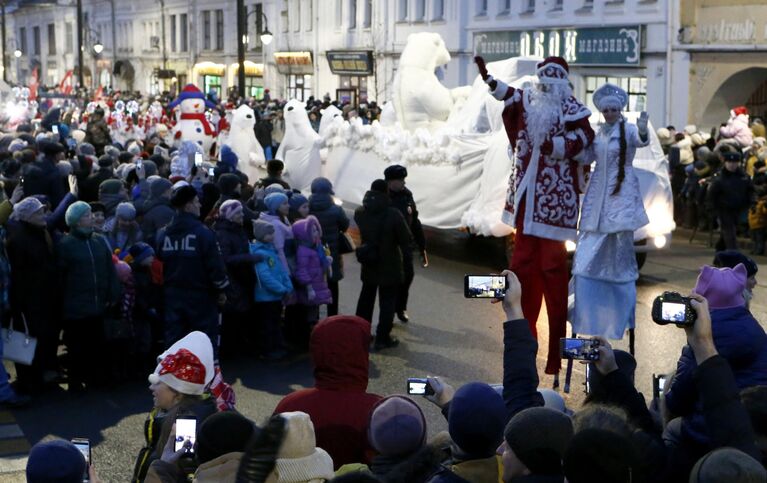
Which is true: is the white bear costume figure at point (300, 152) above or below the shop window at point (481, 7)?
below

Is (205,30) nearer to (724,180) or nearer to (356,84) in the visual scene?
(356,84)

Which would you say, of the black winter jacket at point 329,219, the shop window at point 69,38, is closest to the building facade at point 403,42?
the shop window at point 69,38

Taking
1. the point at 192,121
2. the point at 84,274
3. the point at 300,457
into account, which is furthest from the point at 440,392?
the point at 192,121

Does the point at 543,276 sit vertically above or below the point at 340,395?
below

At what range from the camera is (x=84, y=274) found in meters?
10.0

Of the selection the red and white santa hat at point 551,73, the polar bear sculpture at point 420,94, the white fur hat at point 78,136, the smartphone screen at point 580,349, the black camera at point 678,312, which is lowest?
the white fur hat at point 78,136

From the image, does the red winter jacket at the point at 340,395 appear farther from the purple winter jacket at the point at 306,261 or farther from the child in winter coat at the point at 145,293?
the purple winter jacket at the point at 306,261

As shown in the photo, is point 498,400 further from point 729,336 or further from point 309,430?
point 729,336

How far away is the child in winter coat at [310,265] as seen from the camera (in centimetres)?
1150

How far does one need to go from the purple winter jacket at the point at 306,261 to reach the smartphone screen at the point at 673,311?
675 centimetres

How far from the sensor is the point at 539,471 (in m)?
4.29

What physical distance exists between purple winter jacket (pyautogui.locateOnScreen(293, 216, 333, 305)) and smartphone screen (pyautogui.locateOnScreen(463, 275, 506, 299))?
566 centimetres

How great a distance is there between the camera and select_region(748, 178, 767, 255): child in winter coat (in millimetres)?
17125

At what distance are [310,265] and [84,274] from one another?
2.16 meters
